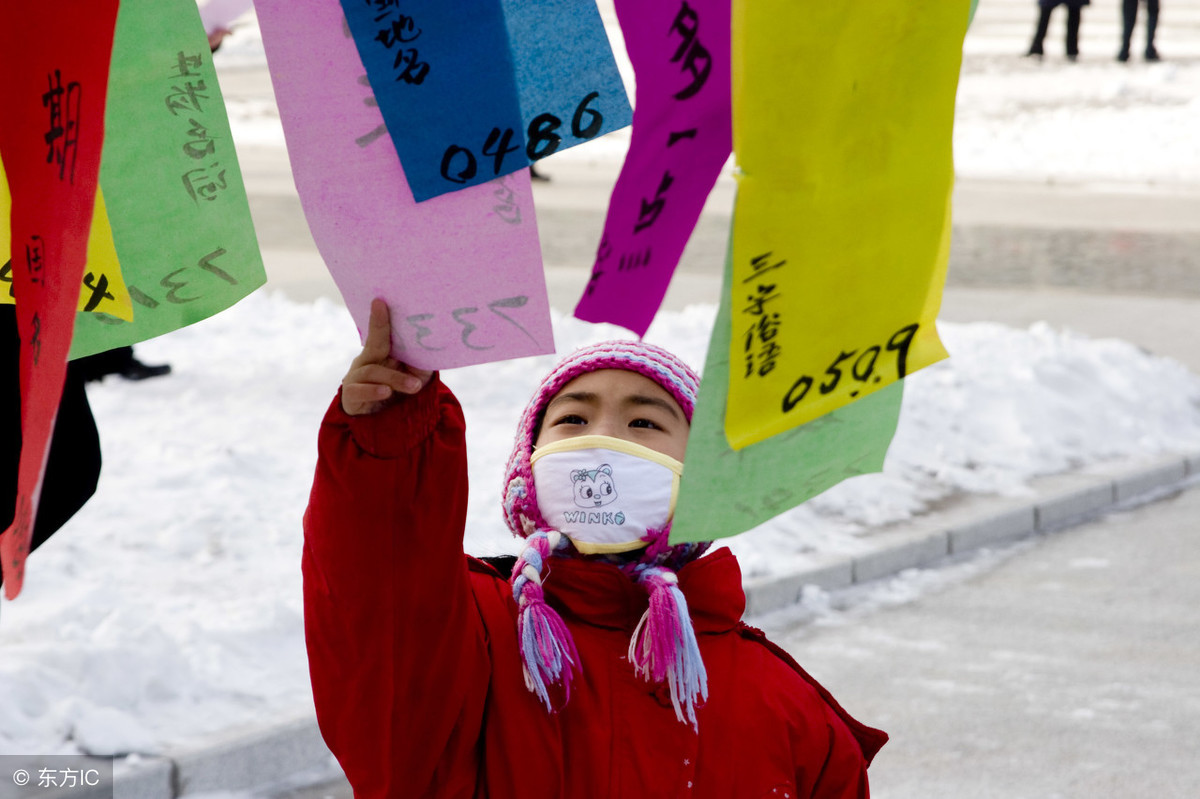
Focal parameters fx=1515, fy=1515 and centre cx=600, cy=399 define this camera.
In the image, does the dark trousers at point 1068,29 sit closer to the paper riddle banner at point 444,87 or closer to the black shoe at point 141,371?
the black shoe at point 141,371

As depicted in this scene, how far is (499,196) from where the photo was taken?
139 cm

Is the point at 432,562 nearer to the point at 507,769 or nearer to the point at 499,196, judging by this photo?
the point at 507,769

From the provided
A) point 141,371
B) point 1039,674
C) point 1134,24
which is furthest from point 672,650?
point 1134,24

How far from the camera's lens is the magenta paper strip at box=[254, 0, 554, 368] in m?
1.37

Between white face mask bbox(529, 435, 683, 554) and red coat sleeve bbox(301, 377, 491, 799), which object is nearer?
red coat sleeve bbox(301, 377, 491, 799)

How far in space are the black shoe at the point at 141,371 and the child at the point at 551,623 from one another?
5.70 metres

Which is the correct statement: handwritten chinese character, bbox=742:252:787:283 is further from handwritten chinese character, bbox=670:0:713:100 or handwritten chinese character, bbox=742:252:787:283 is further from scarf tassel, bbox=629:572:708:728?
scarf tassel, bbox=629:572:708:728

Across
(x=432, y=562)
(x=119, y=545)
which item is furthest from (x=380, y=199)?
(x=119, y=545)

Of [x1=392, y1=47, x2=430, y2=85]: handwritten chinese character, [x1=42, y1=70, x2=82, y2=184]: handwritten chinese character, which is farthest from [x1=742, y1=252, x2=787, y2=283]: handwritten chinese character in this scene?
[x1=42, y1=70, x2=82, y2=184]: handwritten chinese character

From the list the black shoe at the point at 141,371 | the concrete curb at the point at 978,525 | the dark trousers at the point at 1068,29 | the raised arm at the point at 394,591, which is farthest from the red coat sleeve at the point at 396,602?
the dark trousers at the point at 1068,29

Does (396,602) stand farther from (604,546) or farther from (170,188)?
(170,188)

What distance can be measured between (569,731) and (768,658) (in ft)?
1.18

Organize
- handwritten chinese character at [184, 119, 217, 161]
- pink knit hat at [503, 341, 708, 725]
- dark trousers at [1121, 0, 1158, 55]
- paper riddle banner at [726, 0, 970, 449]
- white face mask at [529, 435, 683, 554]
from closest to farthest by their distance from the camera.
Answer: paper riddle banner at [726, 0, 970, 449] → handwritten chinese character at [184, 119, 217, 161] → pink knit hat at [503, 341, 708, 725] → white face mask at [529, 435, 683, 554] → dark trousers at [1121, 0, 1158, 55]

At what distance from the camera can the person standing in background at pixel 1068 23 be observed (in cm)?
2450
